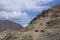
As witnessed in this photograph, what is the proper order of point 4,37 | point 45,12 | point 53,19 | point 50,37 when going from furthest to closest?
point 45,12, point 53,19, point 4,37, point 50,37

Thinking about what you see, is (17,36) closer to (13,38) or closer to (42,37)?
(13,38)

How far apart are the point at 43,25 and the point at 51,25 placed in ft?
5.96

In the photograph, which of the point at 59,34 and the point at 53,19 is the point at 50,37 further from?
the point at 53,19

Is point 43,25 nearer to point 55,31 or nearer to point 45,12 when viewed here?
point 55,31

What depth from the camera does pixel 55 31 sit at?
38.6m

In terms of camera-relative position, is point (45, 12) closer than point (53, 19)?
No

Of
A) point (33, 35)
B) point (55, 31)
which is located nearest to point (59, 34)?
point (55, 31)

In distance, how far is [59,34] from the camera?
124 feet

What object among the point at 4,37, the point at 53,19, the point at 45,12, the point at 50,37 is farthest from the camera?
the point at 45,12

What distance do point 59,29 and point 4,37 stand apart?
34.9ft

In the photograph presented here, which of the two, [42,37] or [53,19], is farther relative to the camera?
[53,19]

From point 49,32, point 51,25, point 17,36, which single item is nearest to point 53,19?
point 51,25

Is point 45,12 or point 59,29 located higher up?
point 45,12

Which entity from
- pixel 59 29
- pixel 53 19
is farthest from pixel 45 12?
pixel 59 29
